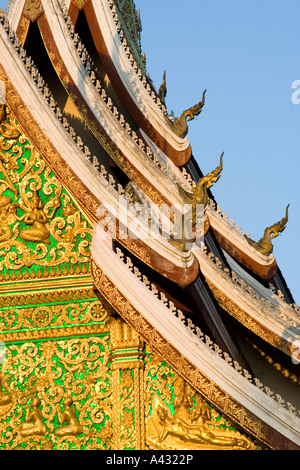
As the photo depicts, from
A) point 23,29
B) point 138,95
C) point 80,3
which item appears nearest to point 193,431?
point 138,95

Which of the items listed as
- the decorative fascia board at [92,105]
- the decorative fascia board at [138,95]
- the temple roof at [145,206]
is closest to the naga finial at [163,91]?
the temple roof at [145,206]

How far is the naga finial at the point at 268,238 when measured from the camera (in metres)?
10.7

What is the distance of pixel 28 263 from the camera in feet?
23.7

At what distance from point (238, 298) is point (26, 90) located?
2627 millimetres

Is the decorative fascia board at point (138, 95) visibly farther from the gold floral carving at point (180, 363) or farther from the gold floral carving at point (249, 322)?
the gold floral carving at point (180, 363)

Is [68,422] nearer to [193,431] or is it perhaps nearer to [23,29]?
[193,431]

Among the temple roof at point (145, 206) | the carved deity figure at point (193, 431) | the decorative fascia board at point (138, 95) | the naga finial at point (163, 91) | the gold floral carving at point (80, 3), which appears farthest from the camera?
the naga finial at point (163, 91)

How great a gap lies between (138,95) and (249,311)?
3.39 metres

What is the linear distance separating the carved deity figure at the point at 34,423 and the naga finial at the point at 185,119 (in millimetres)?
4446

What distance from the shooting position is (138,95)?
10.8 metres

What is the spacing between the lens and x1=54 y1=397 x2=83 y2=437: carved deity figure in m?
6.76

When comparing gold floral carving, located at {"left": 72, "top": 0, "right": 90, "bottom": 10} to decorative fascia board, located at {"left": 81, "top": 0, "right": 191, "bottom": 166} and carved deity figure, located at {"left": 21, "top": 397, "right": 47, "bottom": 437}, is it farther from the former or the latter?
carved deity figure, located at {"left": 21, "top": 397, "right": 47, "bottom": 437}

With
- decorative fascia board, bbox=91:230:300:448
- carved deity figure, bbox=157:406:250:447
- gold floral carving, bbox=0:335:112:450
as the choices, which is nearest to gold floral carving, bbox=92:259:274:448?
decorative fascia board, bbox=91:230:300:448

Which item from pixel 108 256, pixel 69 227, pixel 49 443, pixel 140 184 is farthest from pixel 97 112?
pixel 49 443
